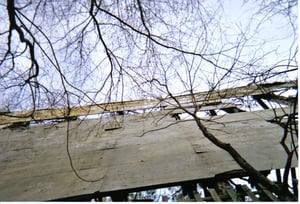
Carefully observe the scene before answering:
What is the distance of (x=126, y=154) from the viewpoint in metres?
2.54

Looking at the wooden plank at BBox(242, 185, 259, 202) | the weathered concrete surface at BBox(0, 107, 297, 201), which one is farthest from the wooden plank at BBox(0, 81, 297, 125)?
the wooden plank at BBox(242, 185, 259, 202)

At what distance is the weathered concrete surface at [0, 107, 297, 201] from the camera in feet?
6.28

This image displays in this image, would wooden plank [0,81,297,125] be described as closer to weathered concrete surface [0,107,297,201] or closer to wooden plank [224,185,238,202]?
weathered concrete surface [0,107,297,201]

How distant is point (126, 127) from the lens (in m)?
3.61

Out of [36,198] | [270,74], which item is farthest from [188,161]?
[36,198]

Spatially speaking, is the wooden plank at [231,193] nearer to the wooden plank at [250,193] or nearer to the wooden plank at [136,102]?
the wooden plank at [250,193]

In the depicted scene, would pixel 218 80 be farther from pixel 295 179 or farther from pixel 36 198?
pixel 36 198

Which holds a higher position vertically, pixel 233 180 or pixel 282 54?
pixel 282 54

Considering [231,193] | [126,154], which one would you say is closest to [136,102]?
[126,154]

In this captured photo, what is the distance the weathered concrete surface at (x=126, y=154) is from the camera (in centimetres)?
191

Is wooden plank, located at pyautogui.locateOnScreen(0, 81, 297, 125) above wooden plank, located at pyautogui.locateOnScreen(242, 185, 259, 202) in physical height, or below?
→ above

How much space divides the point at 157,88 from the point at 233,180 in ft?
3.97

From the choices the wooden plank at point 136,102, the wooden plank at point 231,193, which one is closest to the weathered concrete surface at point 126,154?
the wooden plank at point 231,193

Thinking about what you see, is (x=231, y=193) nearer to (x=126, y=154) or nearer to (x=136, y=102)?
(x=126, y=154)
